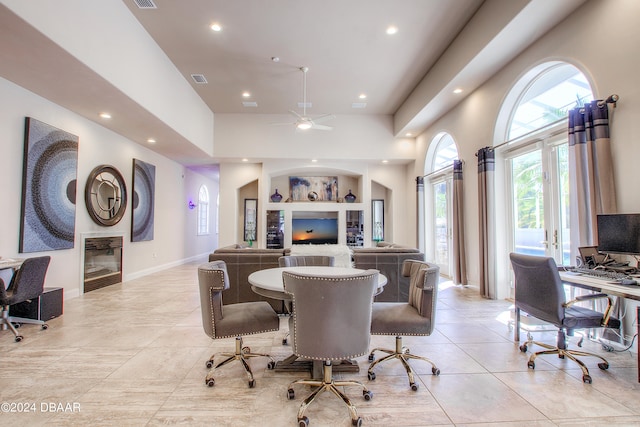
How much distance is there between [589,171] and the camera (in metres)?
3.16

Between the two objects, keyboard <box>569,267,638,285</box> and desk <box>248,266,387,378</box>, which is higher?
Result: keyboard <box>569,267,638,285</box>

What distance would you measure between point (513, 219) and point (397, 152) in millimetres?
4259

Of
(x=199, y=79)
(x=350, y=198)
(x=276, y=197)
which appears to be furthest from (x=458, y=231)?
(x=199, y=79)

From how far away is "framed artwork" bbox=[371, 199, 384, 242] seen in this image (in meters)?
9.52

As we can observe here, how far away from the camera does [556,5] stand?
3.38 meters

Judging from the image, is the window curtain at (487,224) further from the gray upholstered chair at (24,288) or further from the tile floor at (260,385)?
the gray upholstered chair at (24,288)

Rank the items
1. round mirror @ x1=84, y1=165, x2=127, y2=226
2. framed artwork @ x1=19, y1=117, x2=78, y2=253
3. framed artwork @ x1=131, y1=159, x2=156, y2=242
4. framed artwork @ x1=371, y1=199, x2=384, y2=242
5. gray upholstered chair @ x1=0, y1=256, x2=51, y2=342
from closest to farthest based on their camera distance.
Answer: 1. gray upholstered chair @ x1=0, y1=256, x2=51, y2=342
2. framed artwork @ x1=19, y1=117, x2=78, y2=253
3. round mirror @ x1=84, y1=165, x2=127, y2=226
4. framed artwork @ x1=131, y1=159, x2=156, y2=242
5. framed artwork @ x1=371, y1=199, x2=384, y2=242

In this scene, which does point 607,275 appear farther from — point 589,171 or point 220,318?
point 220,318

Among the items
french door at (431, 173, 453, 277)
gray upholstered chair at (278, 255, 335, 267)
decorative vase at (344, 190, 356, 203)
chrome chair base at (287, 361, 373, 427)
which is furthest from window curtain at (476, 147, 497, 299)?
decorative vase at (344, 190, 356, 203)

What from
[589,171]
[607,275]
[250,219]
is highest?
[589,171]

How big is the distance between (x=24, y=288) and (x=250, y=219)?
653 centimetres

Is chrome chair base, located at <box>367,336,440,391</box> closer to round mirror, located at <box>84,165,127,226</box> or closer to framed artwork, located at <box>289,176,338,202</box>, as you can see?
round mirror, located at <box>84,165,127,226</box>

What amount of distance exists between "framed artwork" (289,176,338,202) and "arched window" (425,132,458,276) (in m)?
3.12

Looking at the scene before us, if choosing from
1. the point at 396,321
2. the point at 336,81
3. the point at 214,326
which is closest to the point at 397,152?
the point at 336,81
